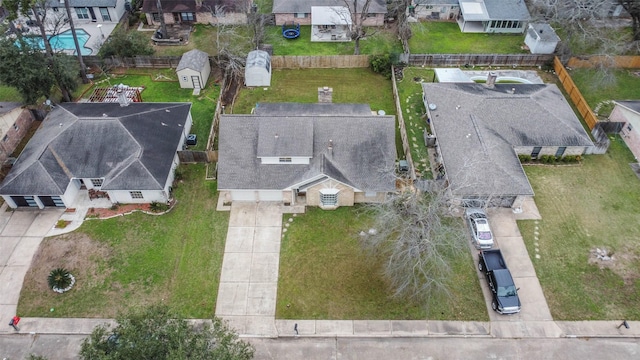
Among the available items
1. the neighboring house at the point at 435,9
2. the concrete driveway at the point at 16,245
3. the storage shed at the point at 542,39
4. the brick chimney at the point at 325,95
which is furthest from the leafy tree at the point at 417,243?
the neighboring house at the point at 435,9

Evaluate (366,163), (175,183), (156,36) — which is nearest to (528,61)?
(366,163)

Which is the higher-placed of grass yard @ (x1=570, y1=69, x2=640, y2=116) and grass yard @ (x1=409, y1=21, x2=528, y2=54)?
grass yard @ (x1=409, y1=21, x2=528, y2=54)

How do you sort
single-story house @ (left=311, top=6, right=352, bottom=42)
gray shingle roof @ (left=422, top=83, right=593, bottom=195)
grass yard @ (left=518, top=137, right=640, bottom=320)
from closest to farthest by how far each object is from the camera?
1. grass yard @ (left=518, top=137, right=640, bottom=320)
2. gray shingle roof @ (left=422, top=83, right=593, bottom=195)
3. single-story house @ (left=311, top=6, right=352, bottom=42)

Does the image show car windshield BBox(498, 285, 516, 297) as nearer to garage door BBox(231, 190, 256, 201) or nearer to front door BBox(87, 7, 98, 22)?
garage door BBox(231, 190, 256, 201)

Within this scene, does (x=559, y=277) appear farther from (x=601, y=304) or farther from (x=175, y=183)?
(x=175, y=183)

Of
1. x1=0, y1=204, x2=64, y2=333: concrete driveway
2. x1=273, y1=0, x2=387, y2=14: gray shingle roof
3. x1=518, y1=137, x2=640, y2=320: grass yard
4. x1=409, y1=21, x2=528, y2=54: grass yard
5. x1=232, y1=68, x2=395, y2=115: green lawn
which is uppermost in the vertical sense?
x1=273, y1=0, x2=387, y2=14: gray shingle roof

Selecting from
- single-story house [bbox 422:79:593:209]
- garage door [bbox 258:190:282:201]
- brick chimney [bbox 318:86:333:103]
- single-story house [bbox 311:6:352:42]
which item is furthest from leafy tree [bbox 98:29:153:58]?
single-story house [bbox 422:79:593:209]

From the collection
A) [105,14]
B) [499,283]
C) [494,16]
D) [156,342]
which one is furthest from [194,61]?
[499,283]

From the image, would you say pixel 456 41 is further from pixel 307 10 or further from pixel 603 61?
pixel 307 10
